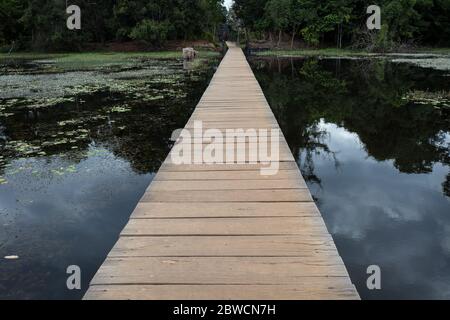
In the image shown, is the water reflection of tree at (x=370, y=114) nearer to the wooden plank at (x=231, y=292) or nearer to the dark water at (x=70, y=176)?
the dark water at (x=70, y=176)

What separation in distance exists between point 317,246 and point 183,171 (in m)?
2.13

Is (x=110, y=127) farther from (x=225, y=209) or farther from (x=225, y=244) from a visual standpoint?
(x=225, y=244)

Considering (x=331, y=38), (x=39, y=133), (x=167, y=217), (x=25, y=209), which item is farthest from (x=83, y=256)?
(x=331, y=38)

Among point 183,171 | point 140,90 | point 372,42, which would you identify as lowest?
point 183,171

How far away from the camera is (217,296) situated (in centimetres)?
232

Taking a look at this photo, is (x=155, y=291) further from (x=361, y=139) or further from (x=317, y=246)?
(x=361, y=139)

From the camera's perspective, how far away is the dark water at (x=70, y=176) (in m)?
3.34

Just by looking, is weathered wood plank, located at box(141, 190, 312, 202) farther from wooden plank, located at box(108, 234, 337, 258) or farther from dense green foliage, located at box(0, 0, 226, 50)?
dense green foliage, located at box(0, 0, 226, 50)

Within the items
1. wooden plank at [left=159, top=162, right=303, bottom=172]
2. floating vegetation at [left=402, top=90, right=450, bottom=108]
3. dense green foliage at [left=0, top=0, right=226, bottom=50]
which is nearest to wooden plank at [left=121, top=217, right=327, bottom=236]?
wooden plank at [left=159, top=162, right=303, bottom=172]

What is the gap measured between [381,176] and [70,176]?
4117mm

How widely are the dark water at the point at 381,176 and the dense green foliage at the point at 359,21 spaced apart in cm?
2275

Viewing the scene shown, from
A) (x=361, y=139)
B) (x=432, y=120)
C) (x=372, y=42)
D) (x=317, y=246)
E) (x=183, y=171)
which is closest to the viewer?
(x=317, y=246)

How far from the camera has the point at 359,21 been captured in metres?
35.6

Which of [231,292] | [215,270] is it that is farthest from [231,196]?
[231,292]
